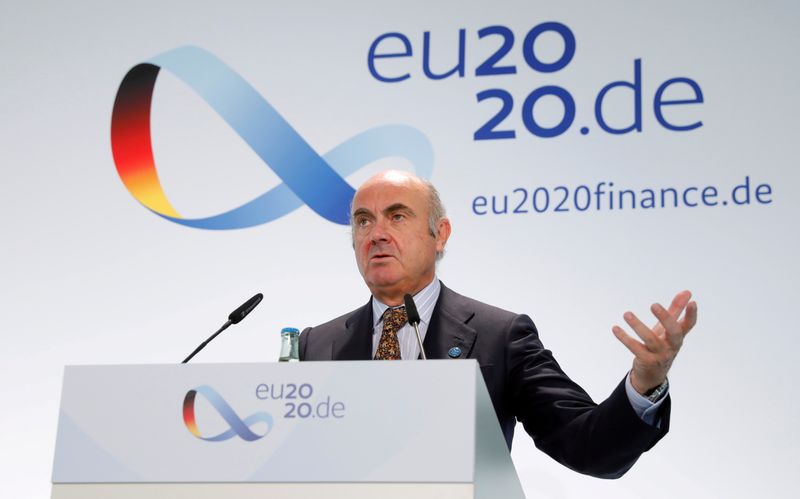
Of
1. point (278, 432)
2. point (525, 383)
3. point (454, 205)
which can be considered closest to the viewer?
point (278, 432)

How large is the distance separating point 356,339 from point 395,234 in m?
0.31

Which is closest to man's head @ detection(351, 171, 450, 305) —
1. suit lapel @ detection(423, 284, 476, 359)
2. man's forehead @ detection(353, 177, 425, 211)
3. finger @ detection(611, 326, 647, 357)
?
man's forehead @ detection(353, 177, 425, 211)

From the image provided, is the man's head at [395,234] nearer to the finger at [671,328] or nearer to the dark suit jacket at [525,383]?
the dark suit jacket at [525,383]

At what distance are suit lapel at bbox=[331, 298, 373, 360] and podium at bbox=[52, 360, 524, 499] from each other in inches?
37.2

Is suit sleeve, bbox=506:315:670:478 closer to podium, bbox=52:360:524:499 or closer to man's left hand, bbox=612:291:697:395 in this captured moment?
man's left hand, bbox=612:291:697:395

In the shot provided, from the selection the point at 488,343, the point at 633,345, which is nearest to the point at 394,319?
the point at 488,343

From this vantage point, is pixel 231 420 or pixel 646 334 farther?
pixel 646 334

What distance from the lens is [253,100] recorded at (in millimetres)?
4188

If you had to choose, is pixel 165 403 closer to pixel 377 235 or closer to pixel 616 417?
pixel 616 417

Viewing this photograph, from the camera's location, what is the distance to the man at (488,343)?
206cm

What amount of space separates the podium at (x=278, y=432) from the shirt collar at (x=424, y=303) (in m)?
0.96

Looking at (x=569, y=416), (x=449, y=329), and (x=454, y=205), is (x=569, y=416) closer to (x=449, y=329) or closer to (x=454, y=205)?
(x=449, y=329)

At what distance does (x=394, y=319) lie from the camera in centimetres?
274

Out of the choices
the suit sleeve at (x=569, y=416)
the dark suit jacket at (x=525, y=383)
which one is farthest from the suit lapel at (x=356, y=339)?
the suit sleeve at (x=569, y=416)
